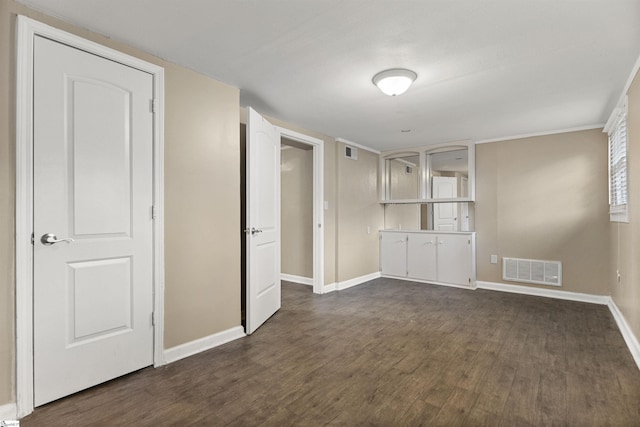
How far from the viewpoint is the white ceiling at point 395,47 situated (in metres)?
1.80

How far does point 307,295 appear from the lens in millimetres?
4418

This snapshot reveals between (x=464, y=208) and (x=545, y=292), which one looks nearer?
(x=545, y=292)

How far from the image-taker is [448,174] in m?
5.38

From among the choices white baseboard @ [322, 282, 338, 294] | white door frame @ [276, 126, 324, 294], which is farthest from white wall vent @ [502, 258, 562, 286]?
white door frame @ [276, 126, 324, 294]

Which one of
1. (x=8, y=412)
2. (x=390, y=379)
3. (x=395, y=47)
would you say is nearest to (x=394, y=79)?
(x=395, y=47)

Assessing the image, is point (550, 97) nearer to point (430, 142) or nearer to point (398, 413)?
point (430, 142)

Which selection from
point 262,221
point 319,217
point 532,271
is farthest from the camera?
point 319,217

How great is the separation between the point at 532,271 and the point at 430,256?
1.36 m

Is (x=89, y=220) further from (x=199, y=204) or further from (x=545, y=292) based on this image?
(x=545, y=292)

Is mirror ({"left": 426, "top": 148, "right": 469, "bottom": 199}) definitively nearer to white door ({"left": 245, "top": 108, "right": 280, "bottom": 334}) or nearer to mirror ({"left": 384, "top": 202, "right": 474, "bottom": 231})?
mirror ({"left": 384, "top": 202, "right": 474, "bottom": 231})

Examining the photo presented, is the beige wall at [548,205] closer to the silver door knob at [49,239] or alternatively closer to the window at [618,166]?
the window at [618,166]

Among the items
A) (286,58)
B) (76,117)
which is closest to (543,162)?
(286,58)

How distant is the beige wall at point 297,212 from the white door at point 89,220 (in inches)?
118

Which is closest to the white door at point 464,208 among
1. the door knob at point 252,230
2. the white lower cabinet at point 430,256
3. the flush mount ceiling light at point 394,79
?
the white lower cabinet at point 430,256
